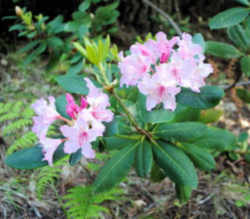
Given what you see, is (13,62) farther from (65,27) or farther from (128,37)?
(128,37)

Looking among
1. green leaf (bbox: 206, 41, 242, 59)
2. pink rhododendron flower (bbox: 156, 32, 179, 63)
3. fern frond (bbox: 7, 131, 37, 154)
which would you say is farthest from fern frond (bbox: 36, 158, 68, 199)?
green leaf (bbox: 206, 41, 242, 59)

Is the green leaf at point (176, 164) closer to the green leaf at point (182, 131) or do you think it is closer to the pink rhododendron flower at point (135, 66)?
the green leaf at point (182, 131)

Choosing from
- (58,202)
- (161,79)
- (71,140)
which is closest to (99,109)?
(71,140)

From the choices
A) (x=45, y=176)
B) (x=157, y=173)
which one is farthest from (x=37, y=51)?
(x=157, y=173)

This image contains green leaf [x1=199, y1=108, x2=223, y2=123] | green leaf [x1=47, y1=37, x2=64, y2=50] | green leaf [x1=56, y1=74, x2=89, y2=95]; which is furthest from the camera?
green leaf [x1=47, y1=37, x2=64, y2=50]

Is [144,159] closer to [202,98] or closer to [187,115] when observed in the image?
[202,98]

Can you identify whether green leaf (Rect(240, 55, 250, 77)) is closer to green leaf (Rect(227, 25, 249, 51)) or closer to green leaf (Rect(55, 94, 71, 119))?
green leaf (Rect(227, 25, 249, 51))
